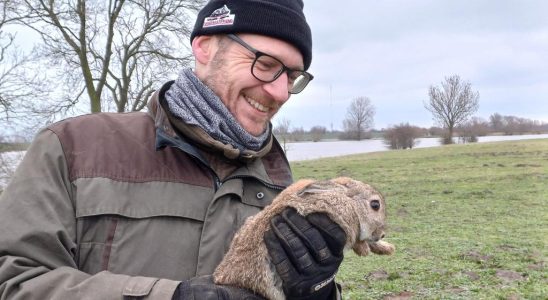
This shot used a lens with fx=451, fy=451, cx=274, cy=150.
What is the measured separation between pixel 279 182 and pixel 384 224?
0.96 metres

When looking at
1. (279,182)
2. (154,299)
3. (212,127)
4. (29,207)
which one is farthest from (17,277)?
(279,182)

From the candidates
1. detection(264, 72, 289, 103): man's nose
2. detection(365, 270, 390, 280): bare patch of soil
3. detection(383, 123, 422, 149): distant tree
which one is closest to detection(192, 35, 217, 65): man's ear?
detection(264, 72, 289, 103): man's nose

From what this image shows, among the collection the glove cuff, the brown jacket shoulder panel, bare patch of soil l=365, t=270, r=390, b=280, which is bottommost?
bare patch of soil l=365, t=270, r=390, b=280

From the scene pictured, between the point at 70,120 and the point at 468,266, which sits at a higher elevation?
the point at 70,120

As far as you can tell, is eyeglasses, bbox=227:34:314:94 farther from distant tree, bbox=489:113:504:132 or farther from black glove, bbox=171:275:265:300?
distant tree, bbox=489:113:504:132

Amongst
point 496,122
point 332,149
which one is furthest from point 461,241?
point 496,122

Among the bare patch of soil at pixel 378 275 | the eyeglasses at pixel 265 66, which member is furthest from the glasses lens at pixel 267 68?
the bare patch of soil at pixel 378 275

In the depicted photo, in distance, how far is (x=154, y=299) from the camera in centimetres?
179

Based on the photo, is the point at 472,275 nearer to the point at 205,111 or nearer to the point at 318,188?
the point at 318,188

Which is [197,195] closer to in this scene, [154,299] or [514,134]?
[154,299]

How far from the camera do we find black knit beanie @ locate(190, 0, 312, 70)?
2.44 m

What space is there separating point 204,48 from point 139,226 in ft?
3.62

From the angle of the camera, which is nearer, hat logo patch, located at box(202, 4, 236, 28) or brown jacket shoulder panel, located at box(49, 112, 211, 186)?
brown jacket shoulder panel, located at box(49, 112, 211, 186)

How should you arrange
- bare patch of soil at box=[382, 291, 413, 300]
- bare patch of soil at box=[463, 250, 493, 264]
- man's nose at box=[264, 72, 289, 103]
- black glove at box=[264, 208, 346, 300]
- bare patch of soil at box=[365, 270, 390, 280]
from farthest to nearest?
bare patch of soil at box=[463, 250, 493, 264]
bare patch of soil at box=[365, 270, 390, 280]
bare patch of soil at box=[382, 291, 413, 300]
man's nose at box=[264, 72, 289, 103]
black glove at box=[264, 208, 346, 300]
